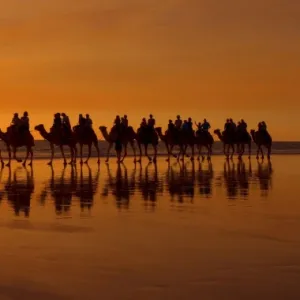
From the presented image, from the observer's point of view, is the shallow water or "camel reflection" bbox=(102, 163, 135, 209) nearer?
the shallow water

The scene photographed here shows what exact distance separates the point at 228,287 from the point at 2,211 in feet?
24.7

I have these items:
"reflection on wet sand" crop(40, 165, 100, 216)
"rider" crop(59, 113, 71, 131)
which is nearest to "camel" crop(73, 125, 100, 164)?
"rider" crop(59, 113, 71, 131)

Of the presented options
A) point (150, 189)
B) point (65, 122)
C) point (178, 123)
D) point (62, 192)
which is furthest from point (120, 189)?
point (178, 123)

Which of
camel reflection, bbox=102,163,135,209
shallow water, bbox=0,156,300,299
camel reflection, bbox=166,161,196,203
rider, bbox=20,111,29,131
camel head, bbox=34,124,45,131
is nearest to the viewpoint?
shallow water, bbox=0,156,300,299

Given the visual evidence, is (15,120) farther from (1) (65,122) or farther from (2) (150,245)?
(2) (150,245)

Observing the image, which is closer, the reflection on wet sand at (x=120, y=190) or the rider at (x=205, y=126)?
the reflection on wet sand at (x=120, y=190)

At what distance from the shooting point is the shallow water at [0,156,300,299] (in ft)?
23.8

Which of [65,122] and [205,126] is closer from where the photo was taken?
[65,122]

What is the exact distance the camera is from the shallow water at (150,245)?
23.8 ft

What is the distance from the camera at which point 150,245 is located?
385 inches

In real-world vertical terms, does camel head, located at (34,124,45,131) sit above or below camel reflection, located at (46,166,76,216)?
above

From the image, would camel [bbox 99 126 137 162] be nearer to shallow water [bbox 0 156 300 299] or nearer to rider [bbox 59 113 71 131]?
rider [bbox 59 113 71 131]

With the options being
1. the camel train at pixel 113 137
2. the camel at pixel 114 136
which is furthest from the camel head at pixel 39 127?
the camel at pixel 114 136

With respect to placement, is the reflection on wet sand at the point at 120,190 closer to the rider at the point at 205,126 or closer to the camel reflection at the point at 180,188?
the camel reflection at the point at 180,188
